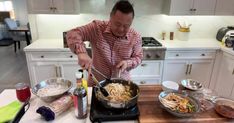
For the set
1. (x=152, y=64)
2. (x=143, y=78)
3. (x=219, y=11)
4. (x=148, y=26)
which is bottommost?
(x=143, y=78)

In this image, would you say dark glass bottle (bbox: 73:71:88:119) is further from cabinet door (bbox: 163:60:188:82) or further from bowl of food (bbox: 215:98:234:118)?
cabinet door (bbox: 163:60:188:82)

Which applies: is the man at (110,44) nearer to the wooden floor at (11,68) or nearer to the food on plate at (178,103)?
the food on plate at (178,103)

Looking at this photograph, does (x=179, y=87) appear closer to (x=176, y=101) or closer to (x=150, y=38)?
(x=176, y=101)

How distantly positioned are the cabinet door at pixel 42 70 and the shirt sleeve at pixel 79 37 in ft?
4.16

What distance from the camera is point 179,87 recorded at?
1.38 meters

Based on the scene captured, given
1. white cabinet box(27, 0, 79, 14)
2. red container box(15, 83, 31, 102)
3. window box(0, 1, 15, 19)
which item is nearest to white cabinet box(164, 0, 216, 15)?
Answer: white cabinet box(27, 0, 79, 14)

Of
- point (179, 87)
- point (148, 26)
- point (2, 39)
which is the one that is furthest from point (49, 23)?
point (2, 39)

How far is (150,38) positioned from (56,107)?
2111 millimetres

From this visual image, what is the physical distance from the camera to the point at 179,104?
1.09 m

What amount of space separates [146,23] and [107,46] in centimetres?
166

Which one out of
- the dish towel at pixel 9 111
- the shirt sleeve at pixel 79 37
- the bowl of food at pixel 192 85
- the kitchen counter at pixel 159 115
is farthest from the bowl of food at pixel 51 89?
the bowl of food at pixel 192 85

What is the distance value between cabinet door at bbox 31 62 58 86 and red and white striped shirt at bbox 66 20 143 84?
1256mm

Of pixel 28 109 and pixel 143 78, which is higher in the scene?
pixel 28 109

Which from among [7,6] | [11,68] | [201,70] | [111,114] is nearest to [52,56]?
[111,114]
